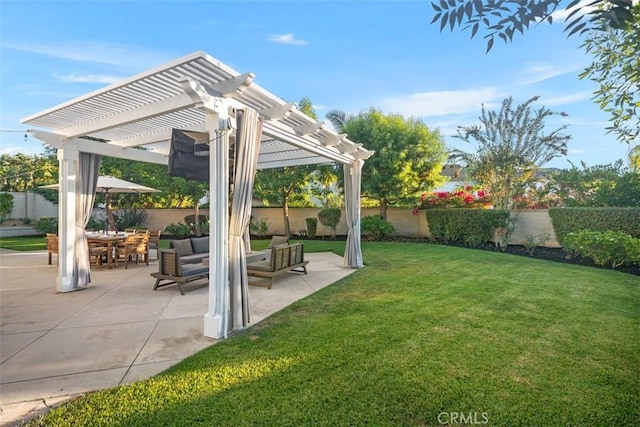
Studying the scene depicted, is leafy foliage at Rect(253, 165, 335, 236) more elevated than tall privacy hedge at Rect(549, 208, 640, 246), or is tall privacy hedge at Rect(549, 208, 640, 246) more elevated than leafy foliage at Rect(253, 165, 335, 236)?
leafy foliage at Rect(253, 165, 335, 236)

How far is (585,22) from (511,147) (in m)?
12.3

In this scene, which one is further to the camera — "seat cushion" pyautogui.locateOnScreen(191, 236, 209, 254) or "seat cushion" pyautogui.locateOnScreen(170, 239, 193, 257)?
"seat cushion" pyautogui.locateOnScreen(191, 236, 209, 254)

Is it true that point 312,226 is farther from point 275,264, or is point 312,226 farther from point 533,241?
point 533,241

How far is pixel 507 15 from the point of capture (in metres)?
1.71

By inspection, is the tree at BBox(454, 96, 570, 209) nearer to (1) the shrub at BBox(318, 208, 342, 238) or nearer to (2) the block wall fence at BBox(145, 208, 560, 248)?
(2) the block wall fence at BBox(145, 208, 560, 248)

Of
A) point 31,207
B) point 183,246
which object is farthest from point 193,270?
point 31,207

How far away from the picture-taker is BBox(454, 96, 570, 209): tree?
1188 centimetres

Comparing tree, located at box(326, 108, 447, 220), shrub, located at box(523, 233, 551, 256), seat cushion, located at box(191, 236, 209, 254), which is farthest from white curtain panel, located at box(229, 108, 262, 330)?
shrub, located at box(523, 233, 551, 256)

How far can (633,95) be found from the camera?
2617 millimetres

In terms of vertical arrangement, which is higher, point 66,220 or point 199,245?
point 66,220

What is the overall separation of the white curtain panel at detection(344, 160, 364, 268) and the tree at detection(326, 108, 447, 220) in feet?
13.1

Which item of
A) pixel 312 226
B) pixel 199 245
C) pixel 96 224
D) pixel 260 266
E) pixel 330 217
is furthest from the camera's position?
pixel 96 224

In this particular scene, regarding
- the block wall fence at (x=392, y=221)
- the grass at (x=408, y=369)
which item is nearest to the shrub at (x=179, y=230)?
the block wall fence at (x=392, y=221)

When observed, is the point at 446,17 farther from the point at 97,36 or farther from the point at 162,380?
the point at 97,36
